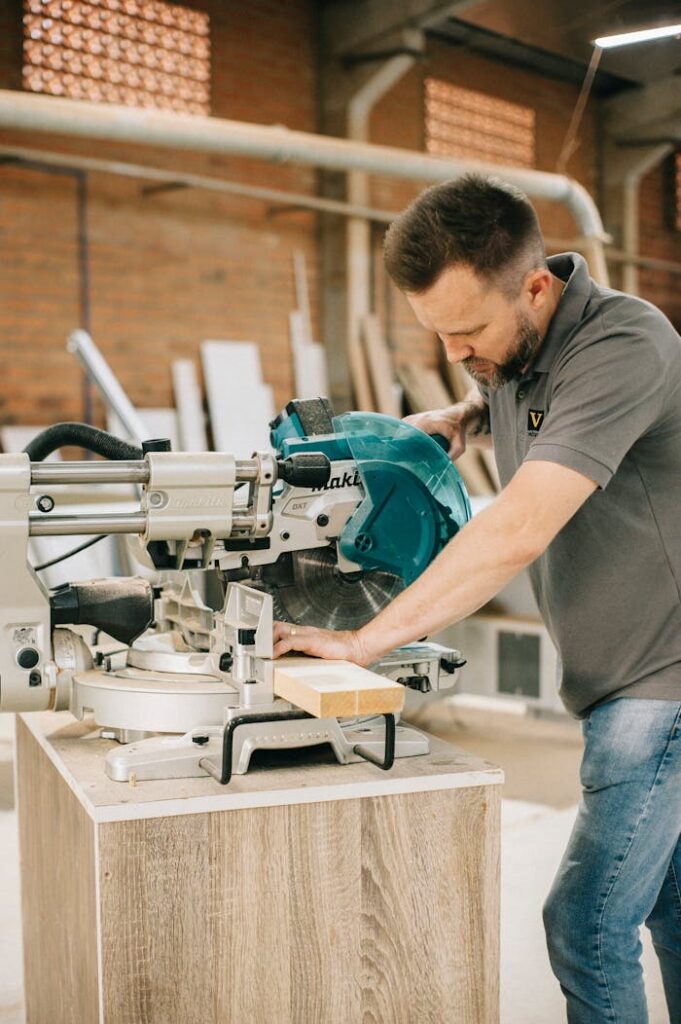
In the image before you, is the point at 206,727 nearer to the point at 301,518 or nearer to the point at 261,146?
the point at 301,518

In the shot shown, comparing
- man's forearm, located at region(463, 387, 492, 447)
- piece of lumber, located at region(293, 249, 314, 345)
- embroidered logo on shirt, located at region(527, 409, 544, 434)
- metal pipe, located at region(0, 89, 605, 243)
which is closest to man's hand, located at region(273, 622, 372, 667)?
embroidered logo on shirt, located at region(527, 409, 544, 434)

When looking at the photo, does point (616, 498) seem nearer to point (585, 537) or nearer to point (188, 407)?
point (585, 537)

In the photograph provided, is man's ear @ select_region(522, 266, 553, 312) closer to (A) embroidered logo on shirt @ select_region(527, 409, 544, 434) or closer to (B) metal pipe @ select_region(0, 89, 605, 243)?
(A) embroidered logo on shirt @ select_region(527, 409, 544, 434)

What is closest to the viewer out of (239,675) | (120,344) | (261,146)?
(239,675)

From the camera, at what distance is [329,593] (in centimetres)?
140

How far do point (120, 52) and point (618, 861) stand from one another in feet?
15.7

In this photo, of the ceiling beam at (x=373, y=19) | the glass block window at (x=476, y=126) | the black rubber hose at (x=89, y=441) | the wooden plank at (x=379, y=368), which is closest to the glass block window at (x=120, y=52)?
the ceiling beam at (x=373, y=19)

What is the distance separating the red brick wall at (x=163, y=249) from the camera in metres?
4.97

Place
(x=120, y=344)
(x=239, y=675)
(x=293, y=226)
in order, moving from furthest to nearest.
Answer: (x=293, y=226), (x=120, y=344), (x=239, y=675)

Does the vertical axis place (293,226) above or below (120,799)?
above

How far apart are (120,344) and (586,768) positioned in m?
4.30

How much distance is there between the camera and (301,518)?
1.33m

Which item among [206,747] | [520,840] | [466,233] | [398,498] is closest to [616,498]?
[398,498]

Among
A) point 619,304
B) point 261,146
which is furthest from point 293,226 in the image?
point 619,304
